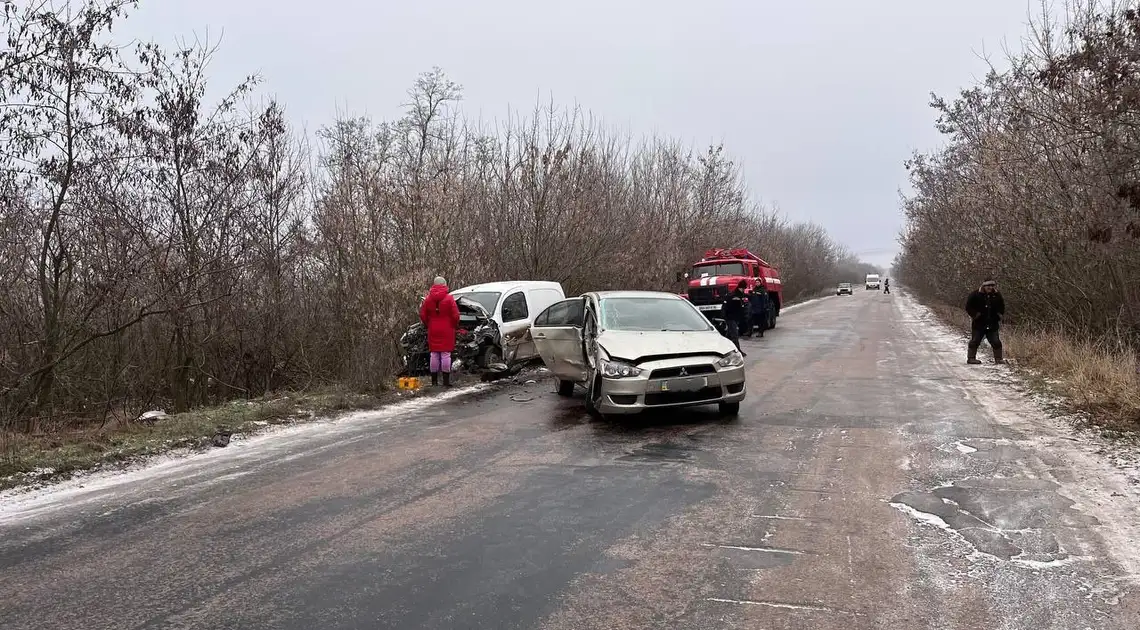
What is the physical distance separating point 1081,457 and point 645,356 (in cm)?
414

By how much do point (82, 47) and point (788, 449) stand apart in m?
10.3

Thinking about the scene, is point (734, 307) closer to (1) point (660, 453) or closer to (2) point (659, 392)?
(2) point (659, 392)

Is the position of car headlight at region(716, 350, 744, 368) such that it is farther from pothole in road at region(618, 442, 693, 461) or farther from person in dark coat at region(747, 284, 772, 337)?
person in dark coat at region(747, 284, 772, 337)

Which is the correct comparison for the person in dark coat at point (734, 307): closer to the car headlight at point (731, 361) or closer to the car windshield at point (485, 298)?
the car windshield at point (485, 298)

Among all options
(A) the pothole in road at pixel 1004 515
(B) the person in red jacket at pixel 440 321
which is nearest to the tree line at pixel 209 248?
(B) the person in red jacket at pixel 440 321

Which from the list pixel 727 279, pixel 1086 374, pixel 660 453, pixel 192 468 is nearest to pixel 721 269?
pixel 727 279

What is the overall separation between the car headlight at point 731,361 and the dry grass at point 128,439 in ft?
15.9

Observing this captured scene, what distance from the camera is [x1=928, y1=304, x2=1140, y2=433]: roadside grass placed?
823cm

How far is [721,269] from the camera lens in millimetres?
26891

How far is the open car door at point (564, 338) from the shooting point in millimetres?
10164

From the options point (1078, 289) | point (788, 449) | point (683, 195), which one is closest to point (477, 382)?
point (788, 449)

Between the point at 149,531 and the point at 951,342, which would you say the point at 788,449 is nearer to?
the point at 149,531

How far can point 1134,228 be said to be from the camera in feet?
33.1

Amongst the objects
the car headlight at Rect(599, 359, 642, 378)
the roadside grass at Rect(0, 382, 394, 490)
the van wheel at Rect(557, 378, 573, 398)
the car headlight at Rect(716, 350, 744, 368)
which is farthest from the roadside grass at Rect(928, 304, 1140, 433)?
the roadside grass at Rect(0, 382, 394, 490)
